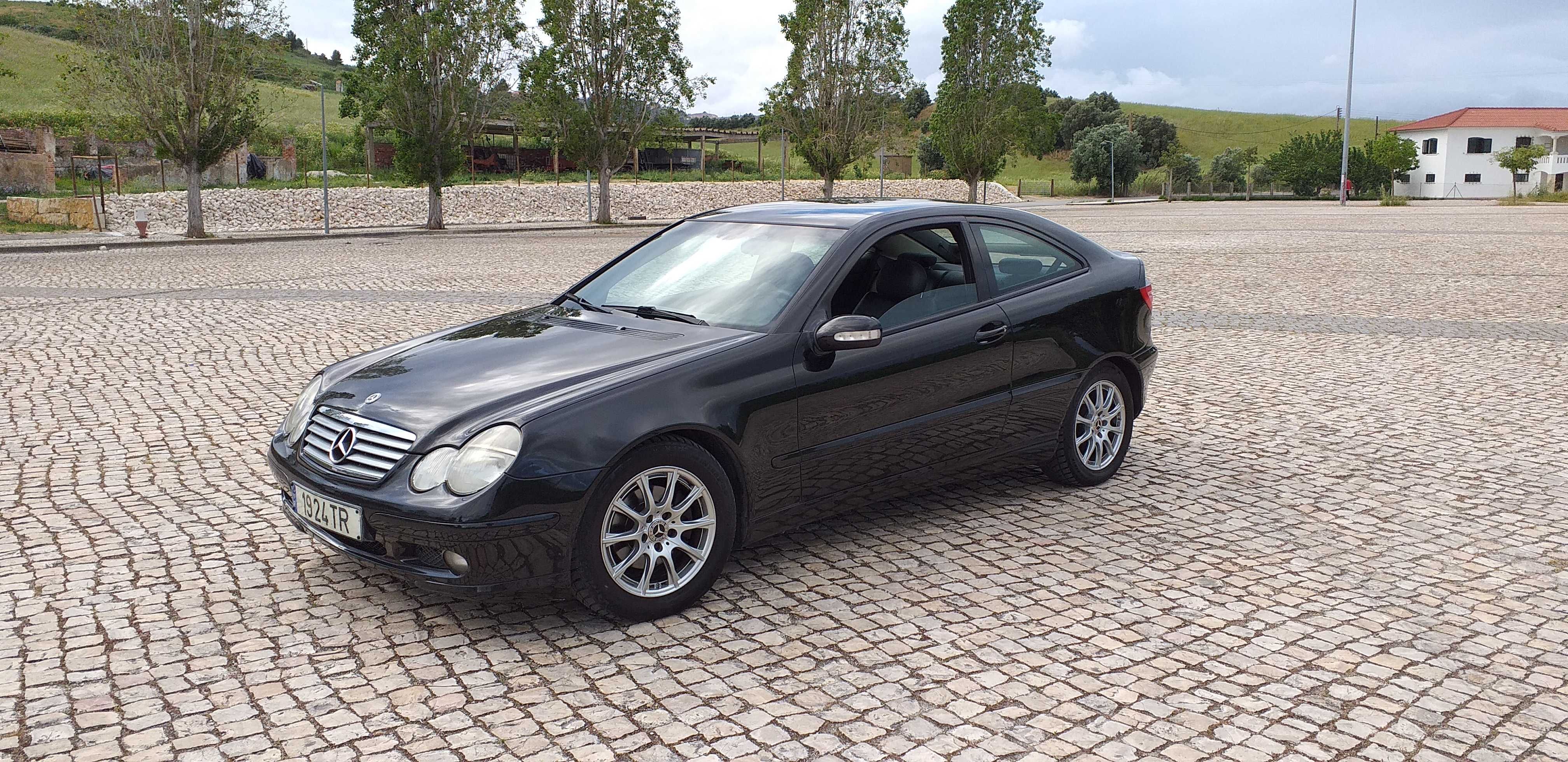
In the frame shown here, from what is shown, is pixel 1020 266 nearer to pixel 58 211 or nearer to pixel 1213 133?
pixel 58 211

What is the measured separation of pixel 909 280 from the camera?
17.3 ft

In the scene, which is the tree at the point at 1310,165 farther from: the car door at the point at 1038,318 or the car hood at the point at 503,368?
the car hood at the point at 503,368

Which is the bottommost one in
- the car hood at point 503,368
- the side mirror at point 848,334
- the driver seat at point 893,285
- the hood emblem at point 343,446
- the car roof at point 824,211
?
the hood emblem at point 343,446

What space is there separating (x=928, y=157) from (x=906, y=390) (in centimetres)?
9990

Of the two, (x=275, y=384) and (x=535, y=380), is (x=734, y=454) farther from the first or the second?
(x=275, y=384)

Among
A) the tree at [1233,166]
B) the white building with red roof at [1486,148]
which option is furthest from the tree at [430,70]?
the white building with red roof at [1486,148]

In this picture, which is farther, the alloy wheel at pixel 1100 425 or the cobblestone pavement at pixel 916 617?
the alloy wheel at pixel 1100 425

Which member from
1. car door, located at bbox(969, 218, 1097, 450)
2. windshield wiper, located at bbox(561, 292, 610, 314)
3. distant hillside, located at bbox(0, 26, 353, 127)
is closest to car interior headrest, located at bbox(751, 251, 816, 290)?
windshield wiper, located at bbox(561, 292, 610, 314)

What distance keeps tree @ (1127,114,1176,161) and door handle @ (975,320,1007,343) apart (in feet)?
347

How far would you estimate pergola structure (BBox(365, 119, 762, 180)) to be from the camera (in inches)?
1745

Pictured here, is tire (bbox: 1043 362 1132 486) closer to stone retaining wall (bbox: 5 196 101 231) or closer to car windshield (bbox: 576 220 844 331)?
car windshield (bbox: 576 220 844 331)

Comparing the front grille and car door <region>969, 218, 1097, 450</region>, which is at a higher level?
car door <region>969, 218, 1097, 450</region>

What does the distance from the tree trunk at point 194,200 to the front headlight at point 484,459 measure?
3073 centimetres

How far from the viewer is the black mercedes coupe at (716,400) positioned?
13.2 feet
